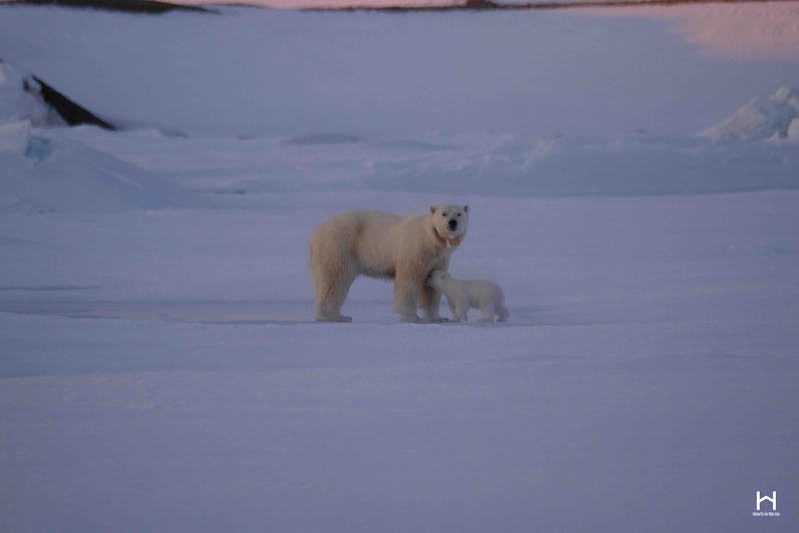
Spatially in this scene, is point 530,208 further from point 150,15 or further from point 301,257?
point 150,15

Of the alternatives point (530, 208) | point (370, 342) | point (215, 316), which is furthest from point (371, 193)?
point (370, 342)

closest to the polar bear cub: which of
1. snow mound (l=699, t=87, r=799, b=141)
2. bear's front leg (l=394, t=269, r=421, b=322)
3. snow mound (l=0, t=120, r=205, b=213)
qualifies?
bear's front leg (l=394, t=269, r=421, b=322)

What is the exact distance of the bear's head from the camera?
586 centimetres

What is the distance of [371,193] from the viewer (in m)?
16.6

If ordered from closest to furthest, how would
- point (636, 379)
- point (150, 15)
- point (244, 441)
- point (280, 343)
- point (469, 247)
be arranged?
point (244, 441) → point (636, 379) → point (280, 343) → point (469, 247) → point (150, 15)

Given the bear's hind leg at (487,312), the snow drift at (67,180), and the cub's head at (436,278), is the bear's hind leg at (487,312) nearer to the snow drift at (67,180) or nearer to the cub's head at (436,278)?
the cub's head at (436,278)

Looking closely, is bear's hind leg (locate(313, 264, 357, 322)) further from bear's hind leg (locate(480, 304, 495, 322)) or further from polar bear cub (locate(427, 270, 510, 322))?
bear's hind leg (locate(480, 304, 495, 322))

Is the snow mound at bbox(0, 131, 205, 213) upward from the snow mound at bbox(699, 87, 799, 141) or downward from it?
downward

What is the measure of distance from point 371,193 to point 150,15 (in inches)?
498

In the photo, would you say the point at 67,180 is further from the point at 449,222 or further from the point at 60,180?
the point at 449,222

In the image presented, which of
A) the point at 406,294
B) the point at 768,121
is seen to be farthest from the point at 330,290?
the point at 768,121

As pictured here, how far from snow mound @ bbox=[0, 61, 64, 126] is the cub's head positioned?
14.4m

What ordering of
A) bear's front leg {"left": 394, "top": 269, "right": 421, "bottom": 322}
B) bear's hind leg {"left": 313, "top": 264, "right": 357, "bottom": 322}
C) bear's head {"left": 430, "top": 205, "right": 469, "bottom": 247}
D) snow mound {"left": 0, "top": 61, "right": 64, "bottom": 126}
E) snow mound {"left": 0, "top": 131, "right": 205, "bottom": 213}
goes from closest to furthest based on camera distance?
1. bear's head {"left": 430, "top": 205, "right": 469, "bottom": 247}
2. bear's front leg {"left": 394, "top": 269, "right": 421, "bottom": 322}
3. bear's hind leg {"left": 313, "top": 264, "right": 357, "bottom": 322}
4. snow mound {"left": 0, "top": 131, "right": 205, "bottom": 213}
5. snow mound {"left": 0, "top": 61, "right": 64, "bottom": 126}

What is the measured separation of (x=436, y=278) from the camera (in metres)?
6.11
